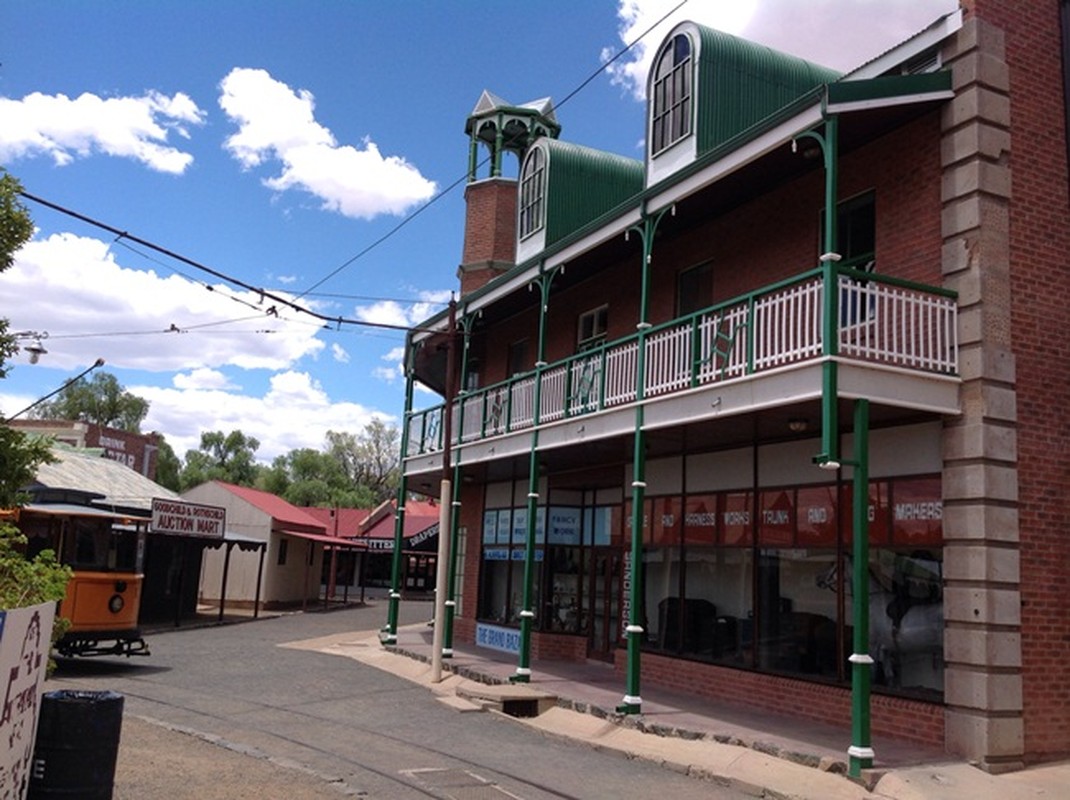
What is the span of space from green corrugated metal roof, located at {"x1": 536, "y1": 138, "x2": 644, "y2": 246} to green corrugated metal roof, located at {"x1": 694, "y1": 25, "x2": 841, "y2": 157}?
485 cm

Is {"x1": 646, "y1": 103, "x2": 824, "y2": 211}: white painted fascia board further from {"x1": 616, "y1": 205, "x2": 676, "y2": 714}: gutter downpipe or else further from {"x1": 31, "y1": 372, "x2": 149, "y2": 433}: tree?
{"x1": 31, "y1": 372, "x2": 149, "y2": 433}: tree

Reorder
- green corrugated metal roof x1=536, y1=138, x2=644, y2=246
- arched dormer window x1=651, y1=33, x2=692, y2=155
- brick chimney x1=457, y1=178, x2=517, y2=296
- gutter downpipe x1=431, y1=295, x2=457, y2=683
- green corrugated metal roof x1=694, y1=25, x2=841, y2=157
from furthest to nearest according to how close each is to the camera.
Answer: brick chimney x1=457, y1=178, x2=517, y2=296 < green corrugated metal roof x1=536, y1=138, x2=644, y2=246 < gutter downpipe x1=431, y1=295, x2=457, y2=683 < arched dormer window x1=651, y1=33, x2=692, y2=155 < green corrugated metal roof x1=694, y1=25, x2=841, y2=157

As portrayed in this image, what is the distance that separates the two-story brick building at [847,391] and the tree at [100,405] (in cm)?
6835

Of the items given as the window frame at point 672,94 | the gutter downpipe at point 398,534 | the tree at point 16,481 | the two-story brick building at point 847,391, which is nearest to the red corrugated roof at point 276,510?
the gutter downpipe at point 398,534

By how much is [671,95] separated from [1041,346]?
317 inches

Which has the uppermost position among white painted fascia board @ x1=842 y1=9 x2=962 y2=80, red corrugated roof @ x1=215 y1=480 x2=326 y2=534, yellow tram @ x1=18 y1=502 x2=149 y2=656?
white painted fascia board @ x1=842 y1=9 x2=962 y2=80

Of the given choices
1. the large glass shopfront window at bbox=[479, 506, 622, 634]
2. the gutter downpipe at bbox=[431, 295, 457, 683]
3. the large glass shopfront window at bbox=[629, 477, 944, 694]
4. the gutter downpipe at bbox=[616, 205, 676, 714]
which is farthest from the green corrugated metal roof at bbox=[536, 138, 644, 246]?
the large glass shopfront window at bbox=[629, 477, 944, 694]

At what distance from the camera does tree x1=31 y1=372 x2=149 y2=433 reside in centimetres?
7731

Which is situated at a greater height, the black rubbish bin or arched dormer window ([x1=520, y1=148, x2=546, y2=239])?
arched dormer window ([x1=520, y1=148, x2=546, y2=239])

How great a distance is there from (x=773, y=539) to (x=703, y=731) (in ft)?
10.0

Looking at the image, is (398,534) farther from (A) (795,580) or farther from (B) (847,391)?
(B) (847,391)

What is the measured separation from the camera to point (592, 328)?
19250 mm

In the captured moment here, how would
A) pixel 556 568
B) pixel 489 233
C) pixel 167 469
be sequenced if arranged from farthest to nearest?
pixel 167 469
pixel 489 233
pixel 556 568

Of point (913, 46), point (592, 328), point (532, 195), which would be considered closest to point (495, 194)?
point (532, 195)
